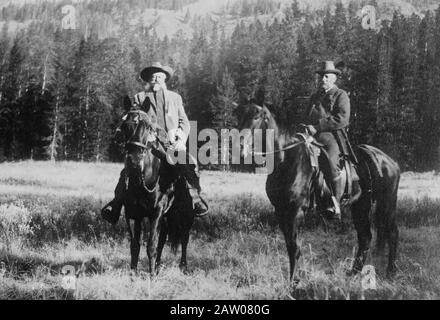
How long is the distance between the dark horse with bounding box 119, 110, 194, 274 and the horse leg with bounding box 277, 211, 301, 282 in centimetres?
188

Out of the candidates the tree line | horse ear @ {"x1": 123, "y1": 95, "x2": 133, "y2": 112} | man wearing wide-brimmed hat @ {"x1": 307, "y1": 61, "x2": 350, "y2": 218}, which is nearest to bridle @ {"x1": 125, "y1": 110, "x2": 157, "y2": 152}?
horse ear @ {"x1": 123, "y1": 95, "x2": 133, "y2": 112}

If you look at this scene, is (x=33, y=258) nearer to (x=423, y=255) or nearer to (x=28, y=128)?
(x=423, y=255)

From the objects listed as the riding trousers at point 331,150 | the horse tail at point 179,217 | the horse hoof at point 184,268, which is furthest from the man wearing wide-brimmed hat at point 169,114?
the riding trousers at point 331,150

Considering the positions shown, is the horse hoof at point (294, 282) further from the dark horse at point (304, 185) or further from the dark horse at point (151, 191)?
the dark horse at point (151, 191)

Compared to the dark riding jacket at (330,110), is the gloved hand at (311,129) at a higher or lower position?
lower

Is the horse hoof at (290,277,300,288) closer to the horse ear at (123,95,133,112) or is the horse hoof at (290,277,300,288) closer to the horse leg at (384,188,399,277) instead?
the horse leg at (384,188,399,277)

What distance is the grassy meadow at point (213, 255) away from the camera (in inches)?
223

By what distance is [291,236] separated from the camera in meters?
6.29

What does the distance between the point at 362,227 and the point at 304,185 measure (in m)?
1.84

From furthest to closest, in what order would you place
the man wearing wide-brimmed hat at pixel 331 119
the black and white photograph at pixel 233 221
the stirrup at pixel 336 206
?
the man wearing wide-brimmed hat at pixel 331 119 < the stirrup at pixel 336 206 < the black and white photograph at pixel 233 221

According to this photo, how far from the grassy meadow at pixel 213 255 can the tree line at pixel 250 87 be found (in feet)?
50.1
